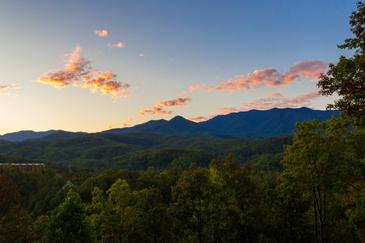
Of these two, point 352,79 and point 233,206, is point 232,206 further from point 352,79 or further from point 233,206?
point 352,79

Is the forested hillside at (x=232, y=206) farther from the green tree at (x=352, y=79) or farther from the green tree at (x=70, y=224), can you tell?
the green tree at (x=352, y=79)

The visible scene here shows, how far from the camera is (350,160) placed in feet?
132

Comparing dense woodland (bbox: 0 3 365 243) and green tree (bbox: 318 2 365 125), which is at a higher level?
green tree (bbox: 318 2 365 125)

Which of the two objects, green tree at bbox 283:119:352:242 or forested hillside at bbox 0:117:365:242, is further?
green tree at bbox 283:119:352:242

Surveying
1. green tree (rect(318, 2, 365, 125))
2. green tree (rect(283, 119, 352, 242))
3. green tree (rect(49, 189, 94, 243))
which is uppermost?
green tree (rect(318, 2, 365, 125))

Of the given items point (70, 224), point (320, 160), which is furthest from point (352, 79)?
point (70, 224)

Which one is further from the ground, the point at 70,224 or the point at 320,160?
the point at 320,160

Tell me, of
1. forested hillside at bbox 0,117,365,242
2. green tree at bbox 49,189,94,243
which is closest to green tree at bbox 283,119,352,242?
forested hillside at bbox 0,117,365,242

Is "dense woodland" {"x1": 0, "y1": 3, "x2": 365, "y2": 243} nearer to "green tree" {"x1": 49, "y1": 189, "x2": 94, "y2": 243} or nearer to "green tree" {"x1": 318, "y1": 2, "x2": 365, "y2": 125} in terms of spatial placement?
"green tree" {"x1": 49, "y1": 189, "x2": 94, "y2": 243}

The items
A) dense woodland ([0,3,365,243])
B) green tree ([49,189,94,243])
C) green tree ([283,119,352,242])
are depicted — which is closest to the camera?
dense woodland ([0,3,365,243])

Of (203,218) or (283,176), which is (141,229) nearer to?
(203,218)

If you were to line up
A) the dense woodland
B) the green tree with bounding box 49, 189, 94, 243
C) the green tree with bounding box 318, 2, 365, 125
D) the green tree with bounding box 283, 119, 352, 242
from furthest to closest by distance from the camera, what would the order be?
the green tree with bounding box 283, 119, 352, 242, the green tree with bounding box 49, 189, 94, 243, the dense woodland, the green tree with bounding box 318, 2, 365, 125

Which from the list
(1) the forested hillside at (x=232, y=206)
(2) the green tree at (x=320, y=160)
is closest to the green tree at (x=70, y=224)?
(1) the forested hillside at (x=232, y=206)

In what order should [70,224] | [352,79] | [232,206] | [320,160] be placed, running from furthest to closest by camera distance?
1. [232,206]
2. [320,160]
3. [70,224]
4. [352,79]
